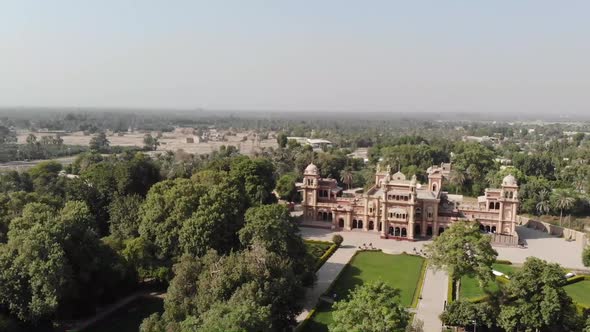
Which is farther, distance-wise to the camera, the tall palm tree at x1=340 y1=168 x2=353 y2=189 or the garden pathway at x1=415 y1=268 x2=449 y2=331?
the tall palm tree at x1=340 y1=168 x2=353 y2=189

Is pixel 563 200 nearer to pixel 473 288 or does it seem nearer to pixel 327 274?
pixel 473 288

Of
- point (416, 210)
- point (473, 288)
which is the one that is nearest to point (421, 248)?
point (416, 210)

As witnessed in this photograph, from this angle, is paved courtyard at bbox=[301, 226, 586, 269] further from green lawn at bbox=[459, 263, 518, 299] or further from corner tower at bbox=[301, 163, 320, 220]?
green lawn at bbox=[459, 263, 518, 299]

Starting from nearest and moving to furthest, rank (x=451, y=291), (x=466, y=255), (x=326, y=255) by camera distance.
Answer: (x=466, y=255) → (x=451, y=291) → (x=326, y=255)

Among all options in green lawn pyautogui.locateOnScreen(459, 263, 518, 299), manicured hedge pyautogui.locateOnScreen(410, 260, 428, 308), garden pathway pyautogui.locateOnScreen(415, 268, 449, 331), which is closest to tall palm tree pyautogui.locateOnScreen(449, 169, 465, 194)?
manicured hedge pyautogui.locateOnScreen(410, 260, 428, 308)

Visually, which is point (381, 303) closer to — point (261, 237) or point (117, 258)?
point (261, 237)

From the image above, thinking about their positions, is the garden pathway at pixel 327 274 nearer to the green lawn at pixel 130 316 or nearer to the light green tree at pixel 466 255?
the light green tree at pixel 466 255
